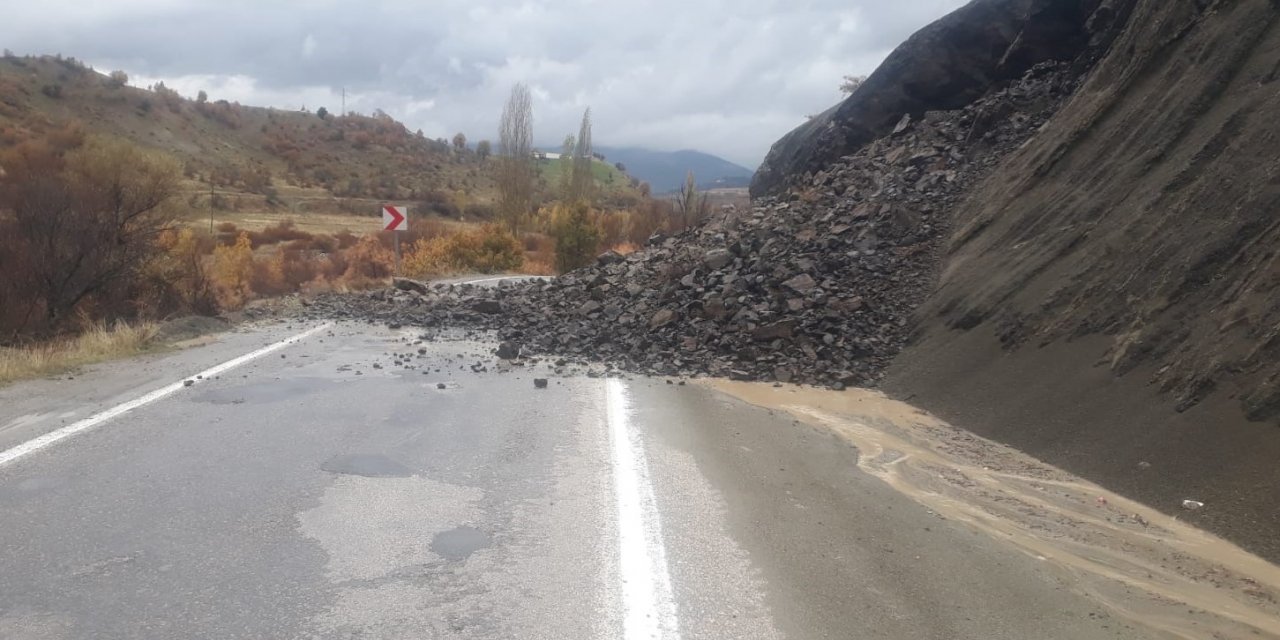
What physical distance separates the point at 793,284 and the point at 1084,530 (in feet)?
25.2

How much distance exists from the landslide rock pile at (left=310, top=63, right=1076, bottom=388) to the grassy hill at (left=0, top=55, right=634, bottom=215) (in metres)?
45.5

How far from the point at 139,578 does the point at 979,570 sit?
170 inches

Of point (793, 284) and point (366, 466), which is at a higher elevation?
point (793, 284)

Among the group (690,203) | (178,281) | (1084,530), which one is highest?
(690,203)

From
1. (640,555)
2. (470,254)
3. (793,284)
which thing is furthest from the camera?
(470,254)

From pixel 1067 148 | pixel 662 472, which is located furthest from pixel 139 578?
pixel 1067 148

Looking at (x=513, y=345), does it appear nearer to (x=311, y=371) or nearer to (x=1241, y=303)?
(x=311, y=371)

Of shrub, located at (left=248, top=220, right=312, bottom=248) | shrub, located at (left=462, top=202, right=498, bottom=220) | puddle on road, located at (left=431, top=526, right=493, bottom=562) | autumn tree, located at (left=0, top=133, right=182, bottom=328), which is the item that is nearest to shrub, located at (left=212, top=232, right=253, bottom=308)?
autumn tree, located at (left=0, top=133, right=182, bottom=328)

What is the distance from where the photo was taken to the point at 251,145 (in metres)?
95.4

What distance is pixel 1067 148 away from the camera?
12.4 metres

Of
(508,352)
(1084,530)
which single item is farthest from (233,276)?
(1084,530)

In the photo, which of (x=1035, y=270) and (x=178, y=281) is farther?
(x=178, y=281)

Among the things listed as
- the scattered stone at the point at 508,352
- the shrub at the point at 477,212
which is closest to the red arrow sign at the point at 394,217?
the scattered stone at the point at 508,352

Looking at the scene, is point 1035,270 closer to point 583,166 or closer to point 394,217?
point 394,217
